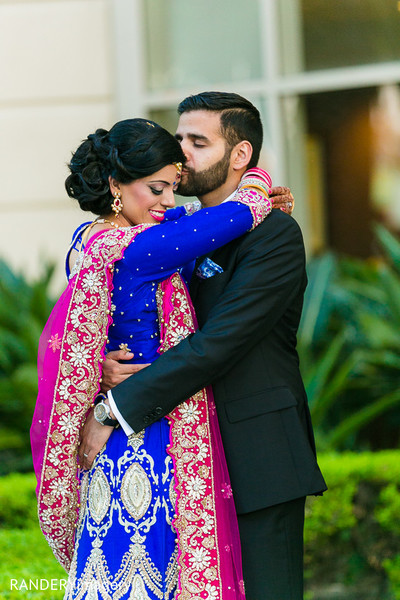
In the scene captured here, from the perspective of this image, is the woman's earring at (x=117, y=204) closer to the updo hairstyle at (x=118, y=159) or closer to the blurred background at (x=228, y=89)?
the updo hairstyle at (x=118, y=159)

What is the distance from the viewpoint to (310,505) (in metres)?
4.89

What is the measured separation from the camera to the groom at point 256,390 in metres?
2.69

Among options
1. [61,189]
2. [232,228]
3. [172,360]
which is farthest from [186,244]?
[61,189]

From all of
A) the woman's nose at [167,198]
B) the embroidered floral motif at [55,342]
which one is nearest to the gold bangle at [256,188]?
the woman's nose at [167,198]

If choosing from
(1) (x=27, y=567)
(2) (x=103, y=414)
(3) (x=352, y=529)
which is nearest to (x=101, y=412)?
(2) (x=103, y=414)

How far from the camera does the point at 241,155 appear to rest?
10.4 ft

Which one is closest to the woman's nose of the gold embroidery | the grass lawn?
the gold embroidery

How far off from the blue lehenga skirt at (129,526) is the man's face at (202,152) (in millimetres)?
864

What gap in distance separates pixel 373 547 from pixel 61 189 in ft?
12.6

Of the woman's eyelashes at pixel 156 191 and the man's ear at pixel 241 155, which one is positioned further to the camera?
the man's ear at pixel 241 155

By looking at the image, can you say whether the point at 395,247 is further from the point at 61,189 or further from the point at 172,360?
the point at 172,360

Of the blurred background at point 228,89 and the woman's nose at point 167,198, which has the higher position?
the blurred background at point 228,89

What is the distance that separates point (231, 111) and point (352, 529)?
271cm

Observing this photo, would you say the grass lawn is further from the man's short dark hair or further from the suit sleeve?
the man's short dark hair
